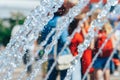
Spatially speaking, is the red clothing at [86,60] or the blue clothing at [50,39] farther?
the red clothing at [86,60]

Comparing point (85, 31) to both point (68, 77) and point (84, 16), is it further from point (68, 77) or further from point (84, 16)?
point (68, 77)

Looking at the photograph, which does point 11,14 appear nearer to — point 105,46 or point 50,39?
point 105,46

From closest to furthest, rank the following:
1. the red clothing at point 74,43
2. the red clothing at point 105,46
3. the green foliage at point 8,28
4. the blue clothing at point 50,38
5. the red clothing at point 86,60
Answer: the blue clothing at point 50,38 < the red clothing at point 74,43 < the red clothing at point 86,60 < the red clothing at point 105,46 < the green foliage at point 8,28

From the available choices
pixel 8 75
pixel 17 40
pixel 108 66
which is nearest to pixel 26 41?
pixel 17 40

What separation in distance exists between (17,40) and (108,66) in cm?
203

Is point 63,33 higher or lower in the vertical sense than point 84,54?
higher

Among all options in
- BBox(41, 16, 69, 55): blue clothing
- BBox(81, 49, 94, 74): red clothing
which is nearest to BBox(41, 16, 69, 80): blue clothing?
BBox(41, 16, 69, 55): blue clothing

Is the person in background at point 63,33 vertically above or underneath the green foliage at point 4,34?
underneath

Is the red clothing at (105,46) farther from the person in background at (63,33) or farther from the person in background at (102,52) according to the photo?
the person in background at (63,33)

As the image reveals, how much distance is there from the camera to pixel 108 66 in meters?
5.29

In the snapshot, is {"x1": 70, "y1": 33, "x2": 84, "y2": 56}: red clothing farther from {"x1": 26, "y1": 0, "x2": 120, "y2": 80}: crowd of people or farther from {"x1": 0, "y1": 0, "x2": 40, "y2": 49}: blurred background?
{"x1": 0, "y1": 0, "x2": 40, "y2": 49}: blurred background

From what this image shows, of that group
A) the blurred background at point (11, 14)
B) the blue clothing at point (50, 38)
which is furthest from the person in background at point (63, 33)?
the blurred background at point (11, 14)

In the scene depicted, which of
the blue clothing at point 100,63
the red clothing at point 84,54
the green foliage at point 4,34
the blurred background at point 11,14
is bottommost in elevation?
the blue clothing at point 100,63

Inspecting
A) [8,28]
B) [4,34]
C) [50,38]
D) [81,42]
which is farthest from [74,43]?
[8,28]
